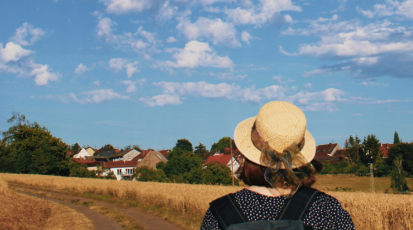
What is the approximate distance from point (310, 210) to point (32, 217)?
43.7 ft

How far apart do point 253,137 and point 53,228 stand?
39.3 ft

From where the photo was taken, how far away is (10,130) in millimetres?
70812

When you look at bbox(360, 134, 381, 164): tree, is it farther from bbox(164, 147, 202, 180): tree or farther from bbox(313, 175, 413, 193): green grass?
bbox(164, 147, 202, 180): tree

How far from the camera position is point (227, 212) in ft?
6.19

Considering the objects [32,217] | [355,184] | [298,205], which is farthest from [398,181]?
[298,205]

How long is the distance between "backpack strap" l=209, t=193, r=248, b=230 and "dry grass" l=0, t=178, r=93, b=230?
1120 centimetres

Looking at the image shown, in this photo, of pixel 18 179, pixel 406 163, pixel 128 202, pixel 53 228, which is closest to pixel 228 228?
pixel 53 228

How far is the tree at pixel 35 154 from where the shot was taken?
195ft

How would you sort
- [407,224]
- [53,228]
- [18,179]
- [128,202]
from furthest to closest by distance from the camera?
[18,179] → [128,202] → [53,228] → [407,224]

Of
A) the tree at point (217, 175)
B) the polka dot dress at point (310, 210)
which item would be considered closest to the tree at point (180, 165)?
the tree at point (217, 175)

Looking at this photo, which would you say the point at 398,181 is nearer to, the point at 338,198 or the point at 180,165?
the point at 338,198

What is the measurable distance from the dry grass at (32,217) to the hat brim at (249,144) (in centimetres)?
1107

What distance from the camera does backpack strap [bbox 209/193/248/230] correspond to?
1.87 meters

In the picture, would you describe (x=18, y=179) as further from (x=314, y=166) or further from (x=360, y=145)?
(x=360, y=145)
